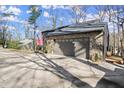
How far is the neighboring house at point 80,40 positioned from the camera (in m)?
8.32

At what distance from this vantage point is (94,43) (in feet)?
27.5

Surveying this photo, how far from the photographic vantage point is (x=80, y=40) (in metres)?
8.88

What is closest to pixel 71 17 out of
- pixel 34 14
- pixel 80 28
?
pixel 80 28

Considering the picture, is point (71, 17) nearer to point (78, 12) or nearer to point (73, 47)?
point (78, 12)

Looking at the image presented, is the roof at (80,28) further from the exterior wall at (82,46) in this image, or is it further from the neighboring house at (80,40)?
the exterior wall at (82,46)

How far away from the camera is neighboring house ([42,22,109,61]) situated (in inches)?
328

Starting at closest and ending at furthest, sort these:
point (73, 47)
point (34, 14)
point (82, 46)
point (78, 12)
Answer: point (78, 12) → point (34, 14) → point (82, 46) → point (73, 47)

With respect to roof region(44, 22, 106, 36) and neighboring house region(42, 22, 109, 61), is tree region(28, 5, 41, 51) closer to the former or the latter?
roof region(44, 22, 106, 36)

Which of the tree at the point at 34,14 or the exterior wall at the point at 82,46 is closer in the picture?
the tree at the point at 34,14

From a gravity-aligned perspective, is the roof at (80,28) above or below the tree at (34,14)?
below

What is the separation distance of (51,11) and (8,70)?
10.4 feet

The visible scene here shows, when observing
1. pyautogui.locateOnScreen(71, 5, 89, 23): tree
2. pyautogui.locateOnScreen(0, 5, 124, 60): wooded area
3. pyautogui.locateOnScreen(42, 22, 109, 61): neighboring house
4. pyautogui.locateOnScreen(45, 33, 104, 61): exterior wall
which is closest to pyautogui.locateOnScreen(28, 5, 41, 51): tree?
pyautogui.locateOnScreen(0, 5, 124, 60): wooded area

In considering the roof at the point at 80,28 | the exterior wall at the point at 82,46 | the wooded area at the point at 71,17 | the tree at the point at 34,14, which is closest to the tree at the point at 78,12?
the wooded area at the point at 71,17
